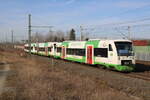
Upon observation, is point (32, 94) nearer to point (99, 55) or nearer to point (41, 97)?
point (41, 97)

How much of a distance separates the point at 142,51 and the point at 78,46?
14.6 meters

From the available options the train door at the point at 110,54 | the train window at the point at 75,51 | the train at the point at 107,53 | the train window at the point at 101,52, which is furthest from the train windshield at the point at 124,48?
the train window at the point at 75,51

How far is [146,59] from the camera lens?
34.6m

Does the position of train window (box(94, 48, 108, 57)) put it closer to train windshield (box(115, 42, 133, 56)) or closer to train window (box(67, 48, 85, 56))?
train windshield (box(115, 42, 133, 56))

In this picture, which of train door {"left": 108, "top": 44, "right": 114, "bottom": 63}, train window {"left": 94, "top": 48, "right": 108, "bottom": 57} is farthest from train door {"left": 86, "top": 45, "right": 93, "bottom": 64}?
train door {"left": 108, "top": 44, "right": 114, "bottom": 63}

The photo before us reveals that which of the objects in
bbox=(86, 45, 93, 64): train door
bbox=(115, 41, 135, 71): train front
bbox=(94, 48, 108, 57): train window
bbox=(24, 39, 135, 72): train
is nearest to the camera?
bbox=(115, 41, 135, 71): train front

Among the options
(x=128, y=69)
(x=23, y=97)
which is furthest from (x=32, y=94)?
(x=128, y=69)

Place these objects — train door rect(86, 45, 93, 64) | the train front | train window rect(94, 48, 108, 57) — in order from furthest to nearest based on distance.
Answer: train door rect(86, 45, 93, 64)
train window rect(94, 48, 108, 57)
the train front

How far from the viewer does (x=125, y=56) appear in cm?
1859

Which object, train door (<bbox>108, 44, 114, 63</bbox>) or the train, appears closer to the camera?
the train

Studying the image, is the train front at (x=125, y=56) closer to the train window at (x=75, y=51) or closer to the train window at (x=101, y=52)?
the train window at (x=101, y=52)

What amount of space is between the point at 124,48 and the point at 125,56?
800mm

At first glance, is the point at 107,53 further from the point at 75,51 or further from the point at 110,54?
the point at 75,51

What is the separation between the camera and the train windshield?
18.6m
